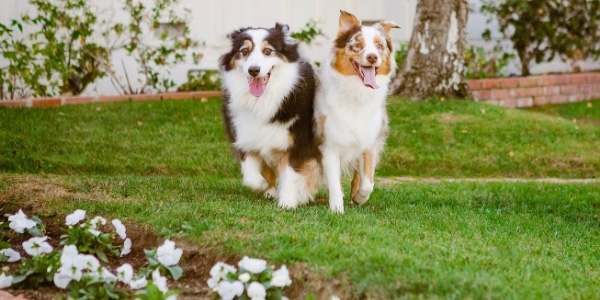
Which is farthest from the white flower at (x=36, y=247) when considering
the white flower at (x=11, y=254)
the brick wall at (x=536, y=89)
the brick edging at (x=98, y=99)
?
the brick wall at (x=536, y=89)

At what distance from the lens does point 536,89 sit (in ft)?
46.8

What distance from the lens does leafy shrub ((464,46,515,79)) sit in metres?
14.1

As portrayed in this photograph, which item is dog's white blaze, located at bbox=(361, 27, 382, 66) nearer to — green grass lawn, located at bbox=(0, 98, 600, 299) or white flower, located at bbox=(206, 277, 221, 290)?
green grass lawn, located at bbox=(0, 98, 600, 299)

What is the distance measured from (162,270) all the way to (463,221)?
7.54 ft

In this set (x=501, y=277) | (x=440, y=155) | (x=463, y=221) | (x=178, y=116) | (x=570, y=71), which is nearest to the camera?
(x=501, y=277)

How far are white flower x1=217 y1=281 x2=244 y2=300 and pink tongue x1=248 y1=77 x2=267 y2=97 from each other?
2.08m

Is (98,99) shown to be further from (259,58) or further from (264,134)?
(259,58)

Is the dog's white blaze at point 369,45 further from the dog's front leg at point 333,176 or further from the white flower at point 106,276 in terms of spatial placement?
the white flower at point 106,276

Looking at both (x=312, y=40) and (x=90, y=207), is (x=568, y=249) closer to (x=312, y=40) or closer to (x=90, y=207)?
(x=90, y=207)

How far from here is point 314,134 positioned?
6.51 m

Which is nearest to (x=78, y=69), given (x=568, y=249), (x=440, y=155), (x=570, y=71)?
(x=440, y=155)

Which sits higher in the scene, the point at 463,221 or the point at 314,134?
the point at 314,134

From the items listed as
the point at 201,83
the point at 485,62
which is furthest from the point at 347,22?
the point at 485,62

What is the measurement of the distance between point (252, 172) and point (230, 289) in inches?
87.8
